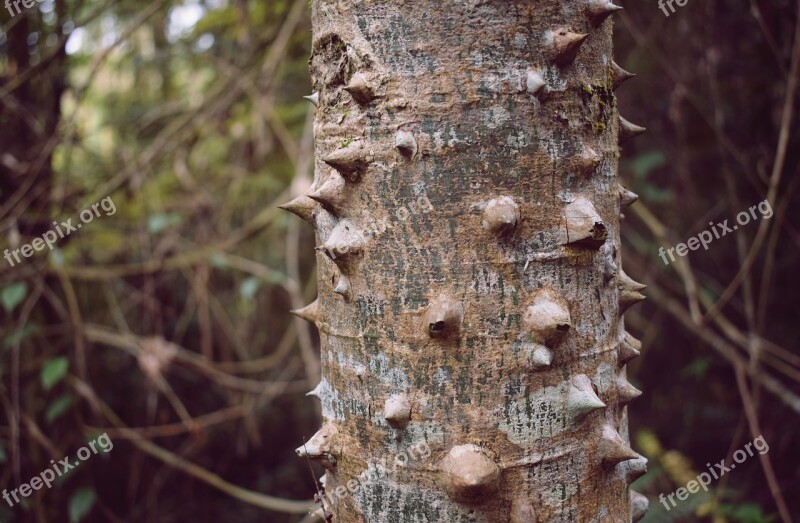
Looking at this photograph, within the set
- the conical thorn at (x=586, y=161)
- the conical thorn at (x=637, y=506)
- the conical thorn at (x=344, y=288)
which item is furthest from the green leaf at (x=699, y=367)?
the conical thorn at (x=344, y=288)

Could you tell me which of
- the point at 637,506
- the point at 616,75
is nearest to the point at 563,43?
the point at 616,75

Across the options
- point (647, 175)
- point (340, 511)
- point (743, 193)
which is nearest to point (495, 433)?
point (340, 511)

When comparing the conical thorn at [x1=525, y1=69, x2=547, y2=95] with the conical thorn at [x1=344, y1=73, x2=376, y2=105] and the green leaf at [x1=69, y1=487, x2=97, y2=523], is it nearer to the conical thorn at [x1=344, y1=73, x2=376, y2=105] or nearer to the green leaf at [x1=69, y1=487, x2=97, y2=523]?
the conical thorn at [x1=344, y1=73, x2=376, y2=105]

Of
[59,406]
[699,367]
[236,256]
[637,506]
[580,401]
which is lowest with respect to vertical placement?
[637,506]

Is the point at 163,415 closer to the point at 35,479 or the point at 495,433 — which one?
the point at 35,479

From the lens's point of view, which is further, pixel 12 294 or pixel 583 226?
pixel 12 294

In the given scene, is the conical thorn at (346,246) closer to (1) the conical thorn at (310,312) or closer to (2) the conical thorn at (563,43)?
(1) the conical thorn at (310,312)

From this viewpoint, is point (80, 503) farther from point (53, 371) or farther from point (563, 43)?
point (563, 43)
